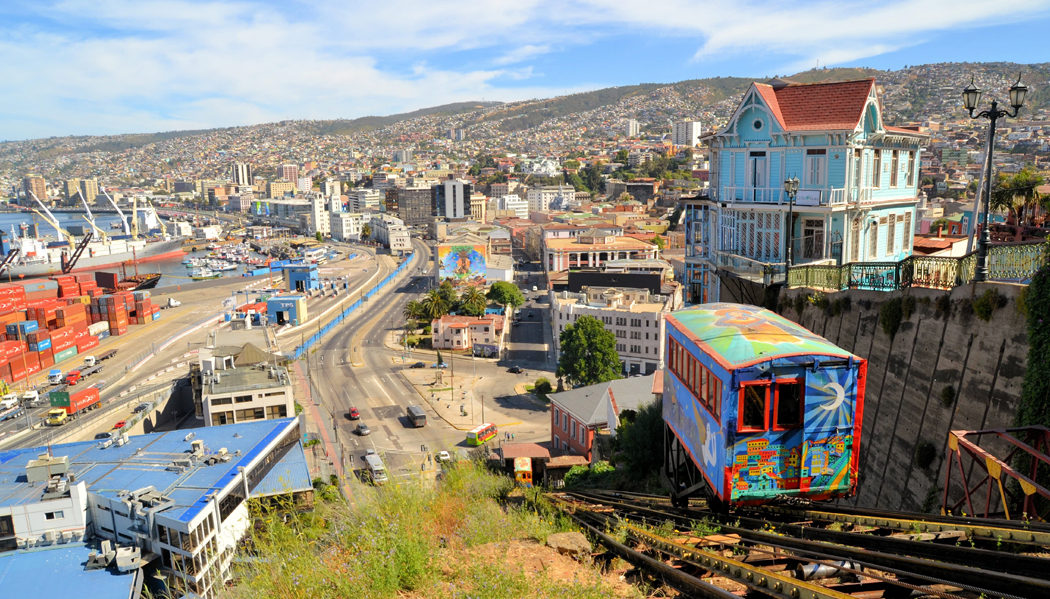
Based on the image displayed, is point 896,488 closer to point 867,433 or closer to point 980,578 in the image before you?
point 867,433

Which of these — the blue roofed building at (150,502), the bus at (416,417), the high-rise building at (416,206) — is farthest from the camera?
the high-rise building at (416,206)

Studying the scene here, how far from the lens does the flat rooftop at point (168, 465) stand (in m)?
21.6

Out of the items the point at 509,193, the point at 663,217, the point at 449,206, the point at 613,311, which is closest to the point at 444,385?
the point at 613,311

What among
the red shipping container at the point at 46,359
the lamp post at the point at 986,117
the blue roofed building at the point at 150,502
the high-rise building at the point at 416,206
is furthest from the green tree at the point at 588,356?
the high-rise building at the point at 416,206

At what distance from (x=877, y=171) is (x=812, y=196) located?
6.73 feet

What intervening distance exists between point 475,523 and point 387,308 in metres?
67.9

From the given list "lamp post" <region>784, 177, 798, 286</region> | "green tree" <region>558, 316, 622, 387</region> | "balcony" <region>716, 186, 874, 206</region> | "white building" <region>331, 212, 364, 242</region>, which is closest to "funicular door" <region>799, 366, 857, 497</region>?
"lamp post" <region>784, 177, 798, 286</region>

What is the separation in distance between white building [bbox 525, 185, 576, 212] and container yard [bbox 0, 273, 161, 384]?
94.3m

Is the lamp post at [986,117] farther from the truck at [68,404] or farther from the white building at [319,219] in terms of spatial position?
the white building at [319,219]

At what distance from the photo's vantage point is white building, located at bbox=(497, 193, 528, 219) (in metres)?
151

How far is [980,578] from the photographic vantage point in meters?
4.74

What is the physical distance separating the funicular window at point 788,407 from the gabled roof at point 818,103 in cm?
940

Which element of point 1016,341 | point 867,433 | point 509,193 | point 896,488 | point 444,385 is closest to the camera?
point 1016,341

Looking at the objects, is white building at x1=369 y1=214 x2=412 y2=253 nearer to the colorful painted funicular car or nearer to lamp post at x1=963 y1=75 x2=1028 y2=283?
lamp post at x1=963 y1=75 x2=1028 y2=283
